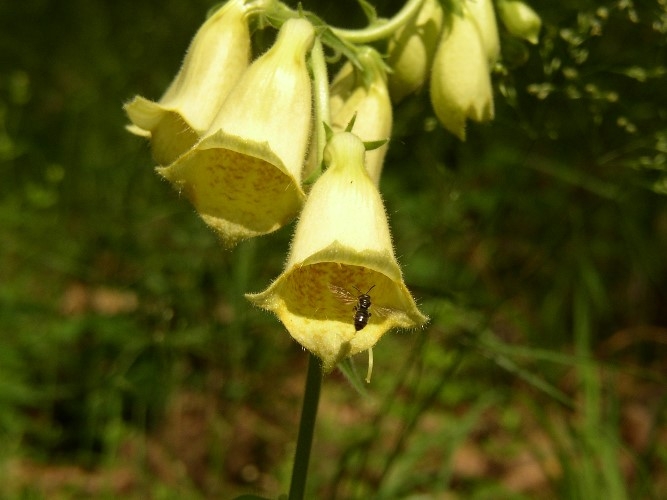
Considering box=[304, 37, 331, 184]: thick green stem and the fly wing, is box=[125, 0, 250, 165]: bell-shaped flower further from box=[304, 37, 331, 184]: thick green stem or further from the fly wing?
the fly wing

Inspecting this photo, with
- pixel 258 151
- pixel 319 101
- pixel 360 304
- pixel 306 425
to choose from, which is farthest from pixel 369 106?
pixel 306 425

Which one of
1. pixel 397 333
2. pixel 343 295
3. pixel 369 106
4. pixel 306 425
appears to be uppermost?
pixel 369 106

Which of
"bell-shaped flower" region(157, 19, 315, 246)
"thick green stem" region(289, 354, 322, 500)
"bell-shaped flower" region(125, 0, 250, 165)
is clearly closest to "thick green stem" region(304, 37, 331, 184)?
"bell-shaped flower" region(157, 19, 315, 246)

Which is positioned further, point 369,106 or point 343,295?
point 369,106

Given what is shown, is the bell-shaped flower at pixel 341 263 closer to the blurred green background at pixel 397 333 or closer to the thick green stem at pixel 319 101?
the thick green stem at pixel 319 101

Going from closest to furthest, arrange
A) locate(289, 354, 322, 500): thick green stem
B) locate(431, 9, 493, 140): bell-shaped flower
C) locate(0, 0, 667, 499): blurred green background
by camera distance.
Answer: locate(289, 354, 322, 500): thick green stem < locate(431, 9, 493, 140): bell-shaped flower < locate(0, 0, 667, 499): blurred green background

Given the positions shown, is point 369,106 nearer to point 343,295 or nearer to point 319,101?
point 319,101

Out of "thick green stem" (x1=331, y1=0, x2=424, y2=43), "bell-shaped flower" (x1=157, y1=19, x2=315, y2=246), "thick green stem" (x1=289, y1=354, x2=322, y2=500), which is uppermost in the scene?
"thick green stem" (x1=331, y1=0, x2=424, y2=43)
